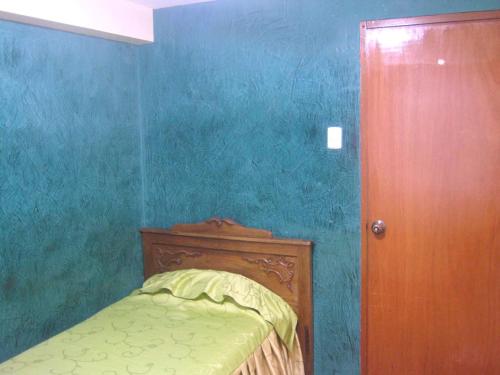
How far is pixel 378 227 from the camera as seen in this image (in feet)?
8.23

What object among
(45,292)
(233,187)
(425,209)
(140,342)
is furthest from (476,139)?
(45,292)

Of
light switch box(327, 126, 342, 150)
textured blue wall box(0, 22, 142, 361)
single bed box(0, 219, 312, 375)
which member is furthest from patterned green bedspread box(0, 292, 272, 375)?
light switch box(327, 126, 342, 150)

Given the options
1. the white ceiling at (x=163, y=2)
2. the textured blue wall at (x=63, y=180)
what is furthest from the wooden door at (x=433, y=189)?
the textured blue wall at (x=63, y=180)

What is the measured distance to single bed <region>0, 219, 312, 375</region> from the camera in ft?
6.83

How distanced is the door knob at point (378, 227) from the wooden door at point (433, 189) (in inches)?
0.8

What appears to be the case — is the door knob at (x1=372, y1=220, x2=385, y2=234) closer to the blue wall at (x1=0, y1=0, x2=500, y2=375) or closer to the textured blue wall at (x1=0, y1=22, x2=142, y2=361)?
the blue wall at (x1=0, y1=0, x2=500, y2=375)

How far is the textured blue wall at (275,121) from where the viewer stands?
8.29 ft

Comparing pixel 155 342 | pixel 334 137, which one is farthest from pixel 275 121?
pixel 155 342

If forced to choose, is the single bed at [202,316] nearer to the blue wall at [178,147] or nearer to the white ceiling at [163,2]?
the blue wall at [178,147]

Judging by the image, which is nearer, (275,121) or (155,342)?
(155,342)

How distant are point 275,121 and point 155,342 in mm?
1275

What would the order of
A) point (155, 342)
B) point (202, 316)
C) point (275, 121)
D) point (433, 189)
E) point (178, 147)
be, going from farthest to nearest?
point (178, 147)
point (275, 121)
point (202, 316)
point (433, 189)
point (155, 342)

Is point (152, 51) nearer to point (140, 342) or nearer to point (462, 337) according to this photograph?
point (140, 342)

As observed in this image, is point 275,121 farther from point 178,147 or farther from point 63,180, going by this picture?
point 63,180
